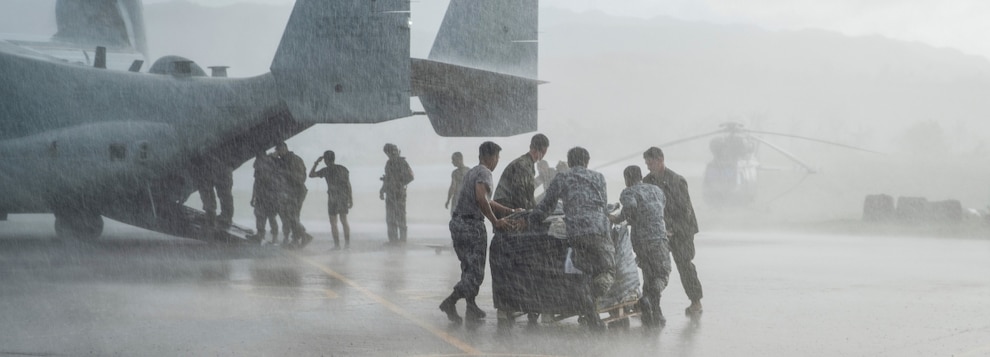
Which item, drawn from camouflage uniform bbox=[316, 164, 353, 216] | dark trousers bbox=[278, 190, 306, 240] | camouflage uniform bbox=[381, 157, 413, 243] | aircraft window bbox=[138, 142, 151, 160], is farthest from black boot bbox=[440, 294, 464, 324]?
aircraft window bbox=[138, 142, 151, 160]

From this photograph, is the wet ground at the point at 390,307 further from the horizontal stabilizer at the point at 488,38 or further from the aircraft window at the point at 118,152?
the horizontal stabilizer at the point at 488,38

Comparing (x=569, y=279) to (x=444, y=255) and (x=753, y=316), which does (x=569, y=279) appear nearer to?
(x=753, y=316)

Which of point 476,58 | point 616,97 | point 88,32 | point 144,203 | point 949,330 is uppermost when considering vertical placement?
point 616,97

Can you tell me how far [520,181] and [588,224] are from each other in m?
0.88

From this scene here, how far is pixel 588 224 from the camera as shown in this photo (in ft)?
25.6

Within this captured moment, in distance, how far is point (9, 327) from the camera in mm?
7672

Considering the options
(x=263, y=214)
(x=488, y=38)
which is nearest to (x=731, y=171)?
(x=488, y=38)

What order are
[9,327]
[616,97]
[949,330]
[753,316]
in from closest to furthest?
[9,327] → [949,330] → [753,316] → [616,97]

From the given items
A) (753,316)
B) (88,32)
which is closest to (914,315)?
(753,316)

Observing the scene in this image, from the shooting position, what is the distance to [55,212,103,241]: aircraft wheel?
1778cm

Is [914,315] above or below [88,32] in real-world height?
below

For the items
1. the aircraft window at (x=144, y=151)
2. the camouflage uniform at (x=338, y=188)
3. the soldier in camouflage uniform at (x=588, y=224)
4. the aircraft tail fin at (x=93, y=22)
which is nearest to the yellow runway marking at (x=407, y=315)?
the soldier in camouflage uniform at (x=588, y=224)

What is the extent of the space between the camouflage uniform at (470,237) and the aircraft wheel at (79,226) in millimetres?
Answer: 11749

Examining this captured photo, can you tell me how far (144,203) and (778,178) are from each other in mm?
66913
